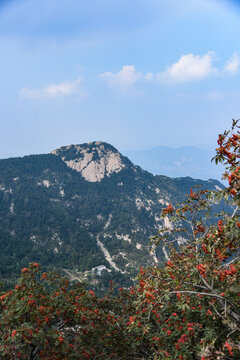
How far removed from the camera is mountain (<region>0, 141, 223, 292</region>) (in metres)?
97.6

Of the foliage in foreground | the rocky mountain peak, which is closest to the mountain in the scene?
the rocky mountain peak

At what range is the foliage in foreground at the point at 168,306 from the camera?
5.39 m

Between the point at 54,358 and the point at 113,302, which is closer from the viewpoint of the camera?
the point at 54,358

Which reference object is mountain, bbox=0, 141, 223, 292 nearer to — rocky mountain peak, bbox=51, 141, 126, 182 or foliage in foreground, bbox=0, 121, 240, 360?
rocky mountain peak, bbox=51, 141, 126, 182

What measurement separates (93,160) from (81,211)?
4719cm

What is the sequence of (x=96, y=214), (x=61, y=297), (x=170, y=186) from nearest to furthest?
(x=61, y=297) < (x=96, y=214) < (x=170, y=186)

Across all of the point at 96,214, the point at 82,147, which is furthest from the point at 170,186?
the point at 82,147

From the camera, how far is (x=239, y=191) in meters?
4.79

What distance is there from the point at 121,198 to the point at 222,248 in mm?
156484

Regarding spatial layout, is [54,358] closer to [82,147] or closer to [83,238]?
[83,238]

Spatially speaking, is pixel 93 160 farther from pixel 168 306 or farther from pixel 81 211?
pixel 168 306

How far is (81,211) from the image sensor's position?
498 feet

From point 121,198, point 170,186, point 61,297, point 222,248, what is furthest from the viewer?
point 170,186

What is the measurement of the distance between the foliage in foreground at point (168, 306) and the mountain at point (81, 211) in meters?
64.4
